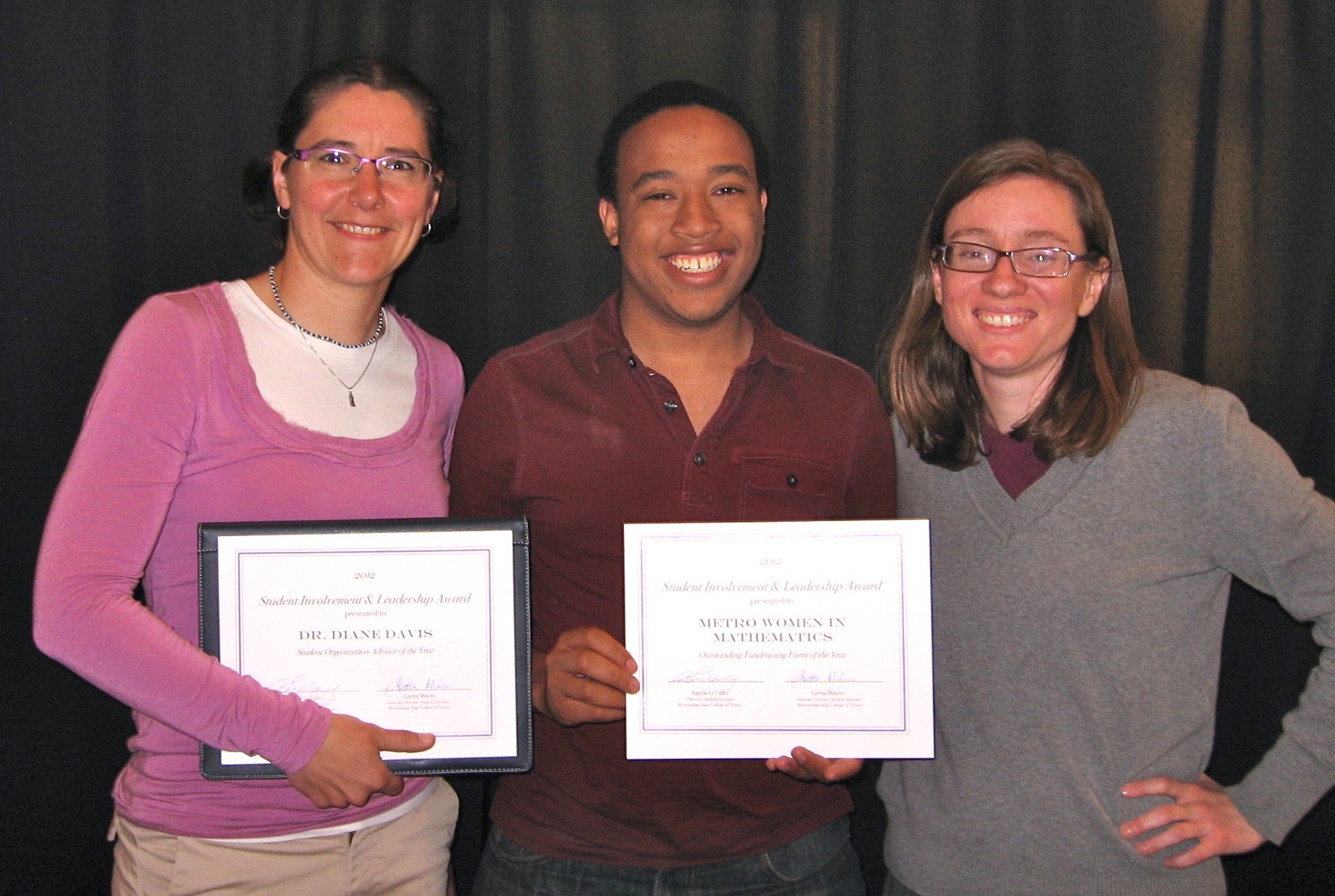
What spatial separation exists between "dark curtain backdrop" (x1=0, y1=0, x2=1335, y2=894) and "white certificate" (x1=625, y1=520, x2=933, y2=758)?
Result: 0.92m

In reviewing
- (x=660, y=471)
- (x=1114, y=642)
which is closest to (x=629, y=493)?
(x=660, y=471)

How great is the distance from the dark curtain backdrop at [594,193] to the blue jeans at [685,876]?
120cm

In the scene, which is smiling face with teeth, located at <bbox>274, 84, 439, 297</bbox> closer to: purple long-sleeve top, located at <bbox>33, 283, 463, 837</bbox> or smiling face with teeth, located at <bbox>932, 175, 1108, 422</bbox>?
purple long-sleeve top, located at <bbox>33, 283, 463, 837</bbox>

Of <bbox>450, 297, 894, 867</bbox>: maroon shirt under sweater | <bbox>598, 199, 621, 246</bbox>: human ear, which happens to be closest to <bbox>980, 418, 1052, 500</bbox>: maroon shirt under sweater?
<bbox>450, 297, 894, 867</bbox>: maroon shirt under sweater

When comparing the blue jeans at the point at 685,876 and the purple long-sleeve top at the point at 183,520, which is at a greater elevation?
the purple long-sleeve top at the point at 183,520

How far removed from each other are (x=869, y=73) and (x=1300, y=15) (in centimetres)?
104

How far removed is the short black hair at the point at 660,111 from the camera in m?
2.10

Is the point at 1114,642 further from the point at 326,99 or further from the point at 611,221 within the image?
the point at 326,99

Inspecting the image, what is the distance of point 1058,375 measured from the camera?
1.88 metres

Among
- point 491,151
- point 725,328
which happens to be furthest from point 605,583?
point 491,151

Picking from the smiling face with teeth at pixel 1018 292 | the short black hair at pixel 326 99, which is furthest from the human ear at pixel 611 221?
the smiling face with teeth at pixel 1018 292

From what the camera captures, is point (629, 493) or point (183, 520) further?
point (629, 493)

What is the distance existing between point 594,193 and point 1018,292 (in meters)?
1.13

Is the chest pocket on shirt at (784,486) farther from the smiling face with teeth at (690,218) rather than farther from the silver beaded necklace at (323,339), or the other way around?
the silver beaded necklace at (323,339)
